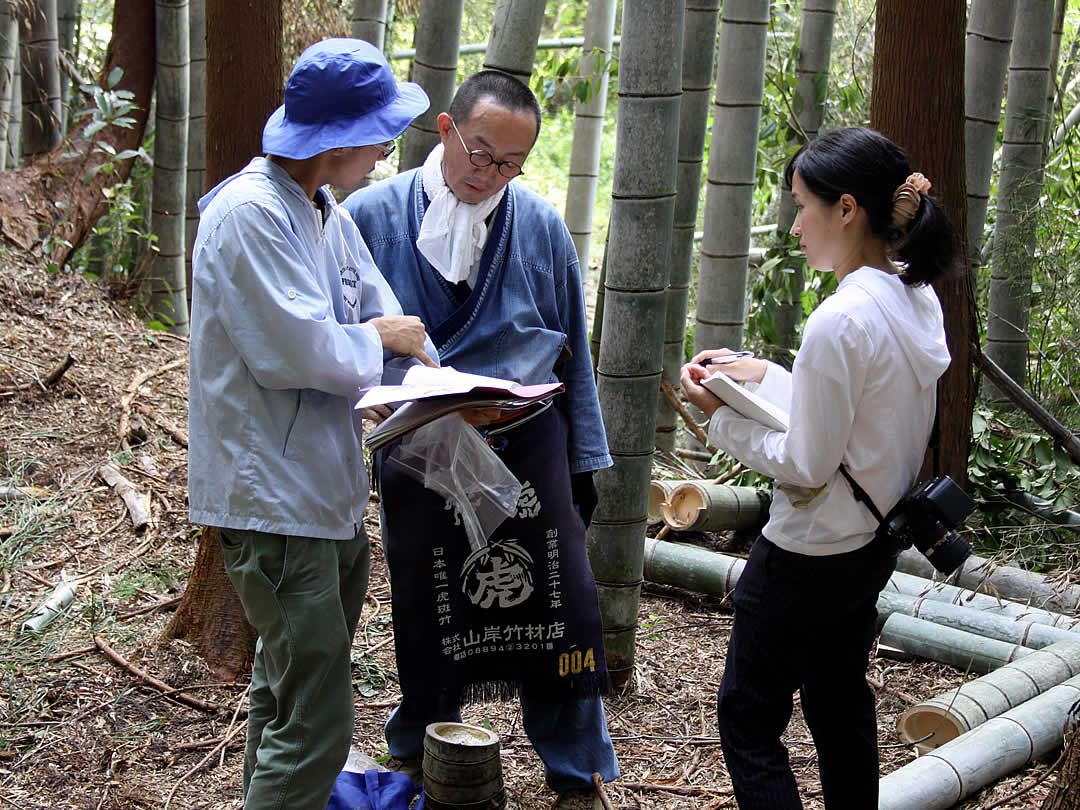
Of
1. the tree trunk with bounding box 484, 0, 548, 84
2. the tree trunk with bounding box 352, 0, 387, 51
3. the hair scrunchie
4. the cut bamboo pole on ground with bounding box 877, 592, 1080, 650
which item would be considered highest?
the tree trunk with bounding box 352, 0, 387, 51

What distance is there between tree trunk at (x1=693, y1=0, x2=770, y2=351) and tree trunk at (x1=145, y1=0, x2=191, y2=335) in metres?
3.04

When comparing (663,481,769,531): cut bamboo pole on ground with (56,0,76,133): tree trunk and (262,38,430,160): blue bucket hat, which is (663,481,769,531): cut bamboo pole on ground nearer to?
(262,38,430,160): blue bucket hat

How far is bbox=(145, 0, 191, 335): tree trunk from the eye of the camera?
594 centimetres

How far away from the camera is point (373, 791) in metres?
2.57

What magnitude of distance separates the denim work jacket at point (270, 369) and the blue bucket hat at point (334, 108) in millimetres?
87

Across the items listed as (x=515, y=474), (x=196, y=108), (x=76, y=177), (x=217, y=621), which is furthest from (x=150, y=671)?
(x=196, y=108)

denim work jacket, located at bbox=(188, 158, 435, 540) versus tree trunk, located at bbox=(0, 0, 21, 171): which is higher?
tree trunk, located at bbox=(0, 0, 21, 171)

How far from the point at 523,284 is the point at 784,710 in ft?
3.65

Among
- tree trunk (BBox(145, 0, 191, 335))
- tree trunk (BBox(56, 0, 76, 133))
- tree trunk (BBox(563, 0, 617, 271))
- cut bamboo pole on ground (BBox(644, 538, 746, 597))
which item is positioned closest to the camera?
cut bamboo pole on ground (BBox(644, 538, 746, 597))

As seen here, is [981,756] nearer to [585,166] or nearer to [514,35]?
[514,35]

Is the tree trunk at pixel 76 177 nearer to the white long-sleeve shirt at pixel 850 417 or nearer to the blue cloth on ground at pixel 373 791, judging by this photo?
the blue cloth on ground at pixel 373 791

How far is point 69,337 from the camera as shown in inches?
215

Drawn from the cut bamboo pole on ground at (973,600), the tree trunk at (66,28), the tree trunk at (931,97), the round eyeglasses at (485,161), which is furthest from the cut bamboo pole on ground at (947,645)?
the tree trunk at (66,28)

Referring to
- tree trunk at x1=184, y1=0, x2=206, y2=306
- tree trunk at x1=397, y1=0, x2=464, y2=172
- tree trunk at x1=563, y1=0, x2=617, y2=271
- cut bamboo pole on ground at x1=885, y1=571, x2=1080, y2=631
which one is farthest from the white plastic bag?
tree trunk at x1=184, y1=0, x2=206, y2=306
